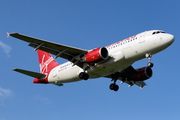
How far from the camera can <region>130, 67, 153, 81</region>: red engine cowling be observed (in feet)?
103

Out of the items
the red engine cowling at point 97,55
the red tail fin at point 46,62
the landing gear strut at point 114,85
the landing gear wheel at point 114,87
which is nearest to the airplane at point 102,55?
the red engine cowling at point 97,55

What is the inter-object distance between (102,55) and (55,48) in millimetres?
5271

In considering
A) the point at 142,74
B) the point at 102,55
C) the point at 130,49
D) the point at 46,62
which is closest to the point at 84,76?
the point at 102,55

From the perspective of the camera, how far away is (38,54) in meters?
38.7

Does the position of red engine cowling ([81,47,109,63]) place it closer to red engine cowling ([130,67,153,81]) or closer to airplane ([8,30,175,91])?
airplane ([8,30,175,91])

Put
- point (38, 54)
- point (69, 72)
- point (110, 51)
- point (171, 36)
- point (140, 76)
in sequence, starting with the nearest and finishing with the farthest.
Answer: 1. point (171, 36)
2. point (110, 51)
3. point (69, 72)
4. point (140, 76)
5. point (38, 54)

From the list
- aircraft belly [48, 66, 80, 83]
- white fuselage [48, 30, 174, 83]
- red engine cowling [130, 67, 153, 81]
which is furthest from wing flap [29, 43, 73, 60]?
red engine cowling [130, 67, 153, 81]

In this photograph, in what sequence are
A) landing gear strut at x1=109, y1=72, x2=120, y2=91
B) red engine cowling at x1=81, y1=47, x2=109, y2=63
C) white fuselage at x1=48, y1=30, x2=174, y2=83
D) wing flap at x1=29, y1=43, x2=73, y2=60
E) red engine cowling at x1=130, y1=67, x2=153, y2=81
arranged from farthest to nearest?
landing gear strut at x1=109, y1=72, x2=120, y2=91 < red engine cowling at x1=130, y1=67, x2=153, y2=81 < wing flap at x1=29, y1=43, x2=73, y2=60 < red engine cowling at x1=81, y1=47, x2=109, y2=63 < white fuselage at x1=48, y1=30, x2=174, y2=83

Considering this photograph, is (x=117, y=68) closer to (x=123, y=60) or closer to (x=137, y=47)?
(x=123, y=60)

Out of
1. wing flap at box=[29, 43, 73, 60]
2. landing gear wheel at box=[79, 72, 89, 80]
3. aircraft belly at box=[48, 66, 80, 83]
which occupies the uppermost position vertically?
wing flap at box=[29, 43, 73, 60]

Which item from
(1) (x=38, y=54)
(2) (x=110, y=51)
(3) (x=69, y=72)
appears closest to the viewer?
(2) (x=110, y=51)

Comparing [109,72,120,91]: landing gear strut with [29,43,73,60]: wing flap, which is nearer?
[29,43,73,60]: wing flap

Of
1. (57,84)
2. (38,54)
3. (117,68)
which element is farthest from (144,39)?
(38,54)

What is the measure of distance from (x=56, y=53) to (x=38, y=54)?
11792 mm
